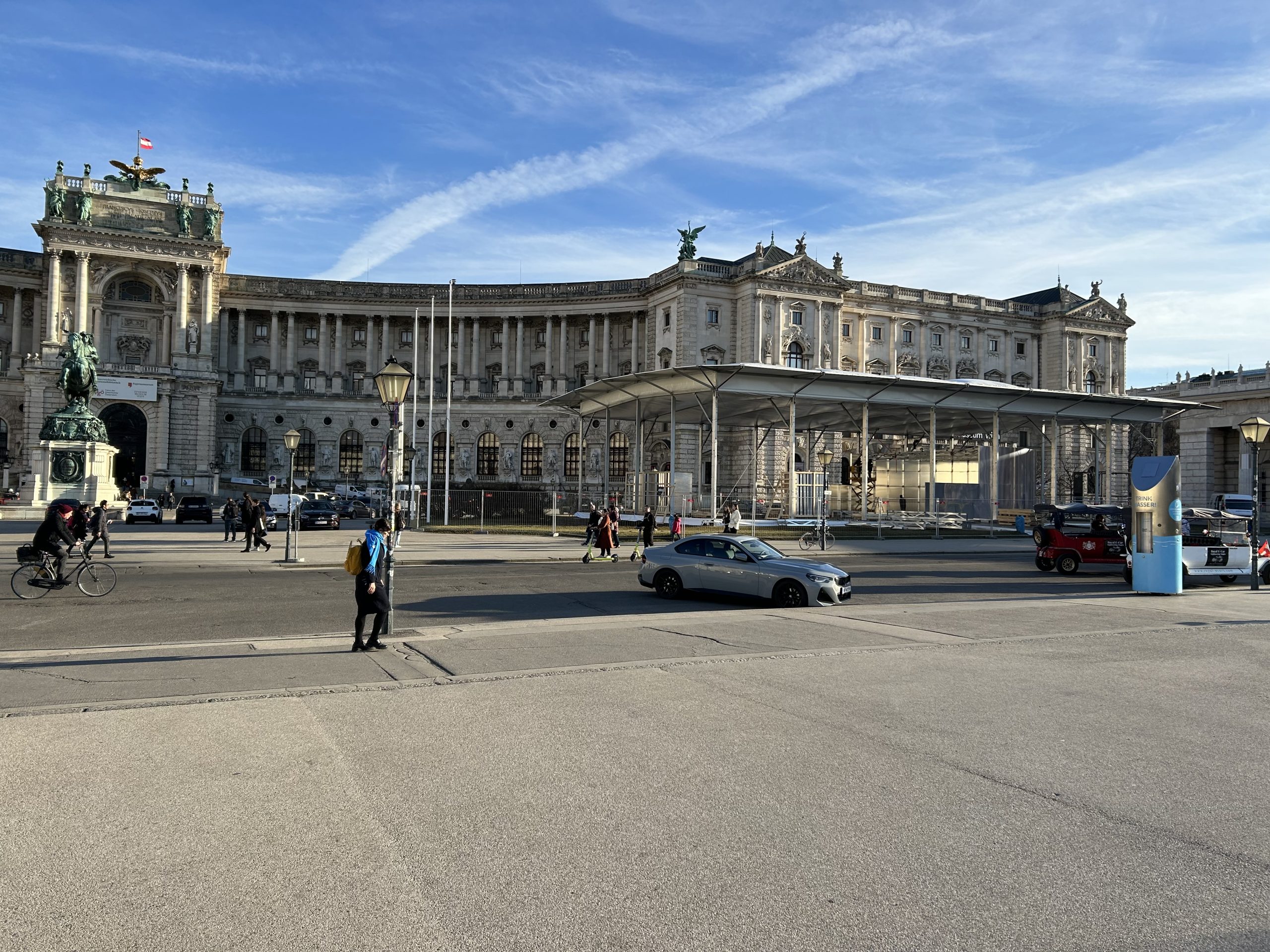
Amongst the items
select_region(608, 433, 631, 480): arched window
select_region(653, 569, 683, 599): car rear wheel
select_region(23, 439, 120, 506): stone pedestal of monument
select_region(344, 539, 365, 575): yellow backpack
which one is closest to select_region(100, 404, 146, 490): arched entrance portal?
select_region(23, 439, 120, 506): stone pedestal of monument

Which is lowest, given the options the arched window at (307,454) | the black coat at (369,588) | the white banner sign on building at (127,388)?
the black coat at (369,588)

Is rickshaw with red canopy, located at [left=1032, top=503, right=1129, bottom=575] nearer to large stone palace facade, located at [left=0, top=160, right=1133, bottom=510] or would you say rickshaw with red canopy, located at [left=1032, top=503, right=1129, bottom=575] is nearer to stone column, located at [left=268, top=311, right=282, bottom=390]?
large stone palace facade, located at [left=0, top=160, right=1133, bottom=510]

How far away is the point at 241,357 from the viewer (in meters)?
88.6

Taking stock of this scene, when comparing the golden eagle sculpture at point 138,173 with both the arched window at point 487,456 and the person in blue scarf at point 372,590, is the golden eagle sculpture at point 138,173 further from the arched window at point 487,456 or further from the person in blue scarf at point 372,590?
the person in blue scarf at point 372,590

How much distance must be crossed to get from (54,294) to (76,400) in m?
36.0

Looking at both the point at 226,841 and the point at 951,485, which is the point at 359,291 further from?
the point at 226,841

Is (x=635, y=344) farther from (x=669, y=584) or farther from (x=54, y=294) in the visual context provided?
(x=669, y=584)

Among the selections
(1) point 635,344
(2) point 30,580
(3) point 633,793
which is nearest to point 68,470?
(2) point 30,580

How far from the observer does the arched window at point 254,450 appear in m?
87.5

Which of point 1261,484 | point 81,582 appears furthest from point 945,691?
point 1261,484

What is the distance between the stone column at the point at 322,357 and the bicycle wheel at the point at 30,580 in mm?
74078

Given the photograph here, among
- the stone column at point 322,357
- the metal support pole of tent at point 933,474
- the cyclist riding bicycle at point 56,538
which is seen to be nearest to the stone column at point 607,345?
the stone column at point 322,357

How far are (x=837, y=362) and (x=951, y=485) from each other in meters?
23.0

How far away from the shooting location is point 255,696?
9430mm
